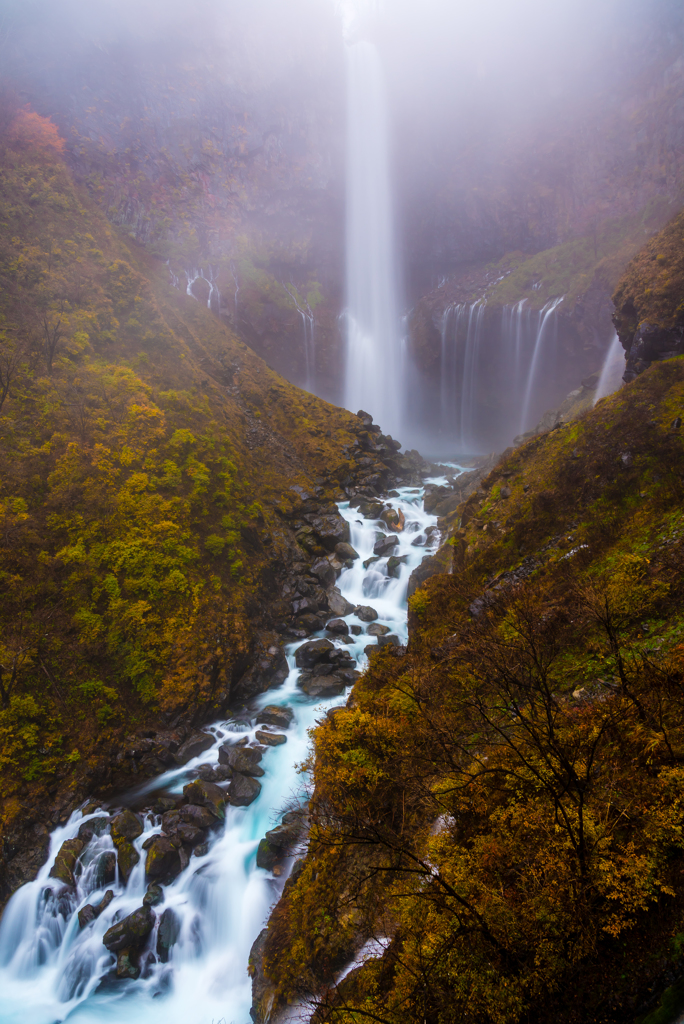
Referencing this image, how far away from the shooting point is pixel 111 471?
16.8 metres

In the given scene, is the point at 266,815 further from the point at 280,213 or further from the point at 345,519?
the point at 280,213

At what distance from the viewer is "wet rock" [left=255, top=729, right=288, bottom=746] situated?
518 inches

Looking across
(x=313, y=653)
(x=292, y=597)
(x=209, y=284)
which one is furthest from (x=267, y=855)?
(x=209, y=284)

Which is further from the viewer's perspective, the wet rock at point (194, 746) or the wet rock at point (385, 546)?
the wet rock at point (385, 546)

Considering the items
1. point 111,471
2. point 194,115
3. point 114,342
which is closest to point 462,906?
point 111,471

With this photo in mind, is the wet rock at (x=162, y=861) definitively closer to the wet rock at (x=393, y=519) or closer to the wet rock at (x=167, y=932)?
the wet rock at (x=167, y=932)

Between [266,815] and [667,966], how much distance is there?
9992mm

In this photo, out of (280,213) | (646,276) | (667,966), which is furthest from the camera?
(280,213)

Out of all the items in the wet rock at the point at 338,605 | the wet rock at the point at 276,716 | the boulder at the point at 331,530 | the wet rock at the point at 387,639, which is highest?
the boulder at the point at 331,530

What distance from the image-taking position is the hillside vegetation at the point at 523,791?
3.53 metres

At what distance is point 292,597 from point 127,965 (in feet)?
38.8

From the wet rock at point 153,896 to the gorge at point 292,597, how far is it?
18 centimetres

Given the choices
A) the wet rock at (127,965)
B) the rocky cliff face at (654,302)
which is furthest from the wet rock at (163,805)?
the rocky cliff face at (654,302)

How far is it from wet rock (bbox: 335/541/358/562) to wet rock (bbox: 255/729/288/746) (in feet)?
33.1
